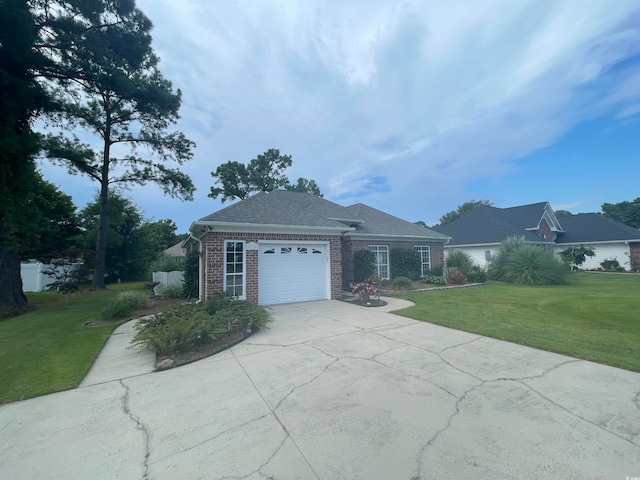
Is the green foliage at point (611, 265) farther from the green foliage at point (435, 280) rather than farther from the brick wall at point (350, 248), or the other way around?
the brick wall at point (350, 248)

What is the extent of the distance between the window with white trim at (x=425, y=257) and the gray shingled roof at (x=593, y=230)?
18632 mm

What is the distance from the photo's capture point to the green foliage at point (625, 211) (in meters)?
42.7

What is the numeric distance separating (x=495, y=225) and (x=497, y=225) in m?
0.15

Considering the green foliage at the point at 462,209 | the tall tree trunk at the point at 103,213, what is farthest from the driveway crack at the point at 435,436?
the green foliage at the point at 462,209

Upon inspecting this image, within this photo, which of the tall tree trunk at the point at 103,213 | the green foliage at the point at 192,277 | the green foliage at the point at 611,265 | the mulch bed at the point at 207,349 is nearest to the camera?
the mulch bed at the point at 207,349

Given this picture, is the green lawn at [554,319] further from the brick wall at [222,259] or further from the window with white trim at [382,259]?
the brick wall at [222,259]

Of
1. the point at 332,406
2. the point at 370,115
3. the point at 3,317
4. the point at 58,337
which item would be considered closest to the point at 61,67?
the point at 3,317

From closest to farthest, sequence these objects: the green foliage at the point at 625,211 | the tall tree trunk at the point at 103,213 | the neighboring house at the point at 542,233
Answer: the tall tree trunk at the point at 103,213, the neighboring house at the point at 542,233, the green foliage at the point at 625,211

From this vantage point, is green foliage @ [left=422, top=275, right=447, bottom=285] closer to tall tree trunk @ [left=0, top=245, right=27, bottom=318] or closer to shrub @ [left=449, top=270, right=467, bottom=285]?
shrub @ [left=449, top=270, right=467, bottom=285]

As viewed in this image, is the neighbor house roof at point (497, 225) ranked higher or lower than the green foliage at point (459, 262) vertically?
higher

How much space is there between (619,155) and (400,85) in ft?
47.9

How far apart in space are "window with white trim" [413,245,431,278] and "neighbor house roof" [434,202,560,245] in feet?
27.8

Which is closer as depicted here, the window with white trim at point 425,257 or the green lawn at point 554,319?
the green lawn at point 554,319

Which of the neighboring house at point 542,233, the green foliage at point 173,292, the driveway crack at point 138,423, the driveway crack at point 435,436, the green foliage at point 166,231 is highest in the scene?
the green foliage at point 166,231
